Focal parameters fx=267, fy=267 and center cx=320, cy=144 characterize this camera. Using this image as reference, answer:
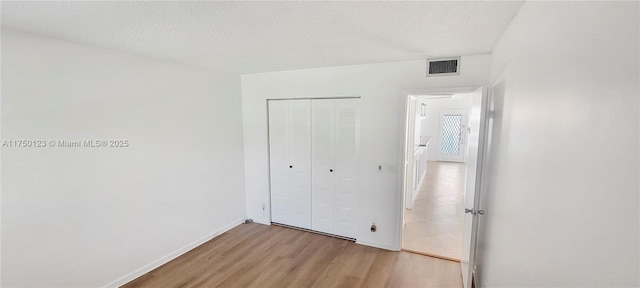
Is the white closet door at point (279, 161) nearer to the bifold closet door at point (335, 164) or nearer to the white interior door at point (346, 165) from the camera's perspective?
the bifold closet door at point (335, 164)

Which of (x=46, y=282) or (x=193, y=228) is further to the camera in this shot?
(x=193, y=228)

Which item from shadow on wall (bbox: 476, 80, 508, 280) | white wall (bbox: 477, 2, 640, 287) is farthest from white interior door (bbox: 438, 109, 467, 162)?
white wall (bbox: 477, 2, 640, 287)

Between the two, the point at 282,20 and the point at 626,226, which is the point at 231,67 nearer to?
the point at 282,20

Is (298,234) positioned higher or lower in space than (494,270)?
lower

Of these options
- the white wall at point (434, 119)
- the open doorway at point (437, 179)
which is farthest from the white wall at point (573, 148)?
the white wall at point (434, 119)

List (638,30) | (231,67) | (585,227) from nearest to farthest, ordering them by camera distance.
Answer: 1. (638,30)
2. (585,227)
3. (231,67)

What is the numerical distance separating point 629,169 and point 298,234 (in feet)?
11.6

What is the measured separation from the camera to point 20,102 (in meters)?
1.97

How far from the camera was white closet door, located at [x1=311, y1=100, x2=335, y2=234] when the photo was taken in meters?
3.53

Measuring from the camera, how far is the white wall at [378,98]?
296cm

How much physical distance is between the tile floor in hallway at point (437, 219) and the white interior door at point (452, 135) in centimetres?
253

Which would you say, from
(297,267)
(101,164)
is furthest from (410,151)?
(101,164)

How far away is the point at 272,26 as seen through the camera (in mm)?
1843

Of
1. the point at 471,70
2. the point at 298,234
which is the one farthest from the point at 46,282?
the point at 471,70
